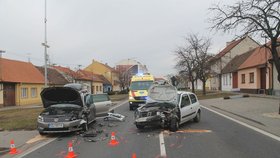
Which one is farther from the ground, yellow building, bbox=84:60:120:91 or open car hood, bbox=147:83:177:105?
yellow building, bbox=84:60:120:91

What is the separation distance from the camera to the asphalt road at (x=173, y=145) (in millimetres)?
8445

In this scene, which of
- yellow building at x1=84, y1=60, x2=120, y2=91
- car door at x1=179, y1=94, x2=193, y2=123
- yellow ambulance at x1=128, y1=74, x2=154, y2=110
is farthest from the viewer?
yellow building at x1=84, y1=60, x2=120, y2=91

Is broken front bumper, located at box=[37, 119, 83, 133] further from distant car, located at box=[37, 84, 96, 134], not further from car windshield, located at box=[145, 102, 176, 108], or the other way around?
car windshield, located at box=[145, 102, 176, 108]

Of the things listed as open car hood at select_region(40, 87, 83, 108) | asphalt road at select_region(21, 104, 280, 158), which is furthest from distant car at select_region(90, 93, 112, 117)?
asphalt road at select_region(21, 104, 280, 158)

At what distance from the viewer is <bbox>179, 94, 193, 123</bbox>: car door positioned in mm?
13680

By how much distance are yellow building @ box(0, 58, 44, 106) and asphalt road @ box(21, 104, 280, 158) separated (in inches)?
1156

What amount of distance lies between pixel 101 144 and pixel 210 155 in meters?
3.50

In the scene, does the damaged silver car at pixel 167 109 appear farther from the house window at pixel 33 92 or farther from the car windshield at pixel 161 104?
the house window at pixel 33 92

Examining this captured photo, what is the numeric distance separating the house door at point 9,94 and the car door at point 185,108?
1158 inches

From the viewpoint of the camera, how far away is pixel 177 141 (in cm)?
1034

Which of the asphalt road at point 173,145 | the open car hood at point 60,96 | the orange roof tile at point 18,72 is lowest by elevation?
the asphalt road at point 173,145

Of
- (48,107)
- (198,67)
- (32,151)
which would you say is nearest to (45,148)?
(32,151)

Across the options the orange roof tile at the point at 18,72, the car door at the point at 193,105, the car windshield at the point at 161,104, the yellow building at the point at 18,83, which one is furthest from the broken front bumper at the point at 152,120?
the orange roof tile at the point at 18,72

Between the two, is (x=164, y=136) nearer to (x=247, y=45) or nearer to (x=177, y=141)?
(x=177, y=141)
